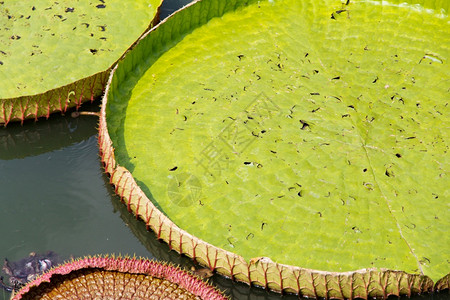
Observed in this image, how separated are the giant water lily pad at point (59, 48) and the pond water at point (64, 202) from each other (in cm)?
19

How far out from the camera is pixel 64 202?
4316mm

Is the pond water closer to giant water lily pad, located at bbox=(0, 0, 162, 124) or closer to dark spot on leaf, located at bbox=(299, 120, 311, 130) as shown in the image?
giant water lily pad, located at bbox=(0, 0, 162, 124)

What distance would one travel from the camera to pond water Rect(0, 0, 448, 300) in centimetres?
405

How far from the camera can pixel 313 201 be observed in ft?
13.1

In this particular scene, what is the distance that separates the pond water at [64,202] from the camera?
159 inches

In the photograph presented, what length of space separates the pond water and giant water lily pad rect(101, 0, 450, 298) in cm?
18

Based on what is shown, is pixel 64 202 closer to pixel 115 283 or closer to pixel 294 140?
A: pixel 115 283

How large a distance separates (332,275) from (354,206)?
0.59 m

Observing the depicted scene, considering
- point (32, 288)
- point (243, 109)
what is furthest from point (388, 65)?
point (32, 288)

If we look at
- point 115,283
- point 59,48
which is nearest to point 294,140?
point 115,283

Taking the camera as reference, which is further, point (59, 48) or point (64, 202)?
point (59, 48)

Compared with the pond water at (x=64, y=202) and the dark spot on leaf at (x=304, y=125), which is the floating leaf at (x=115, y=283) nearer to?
the pond water at (x=64, y=202)

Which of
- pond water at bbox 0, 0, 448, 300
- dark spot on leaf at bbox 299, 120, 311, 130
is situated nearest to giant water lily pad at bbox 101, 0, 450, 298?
dark spot on leaf at bbox 299, 120, 311, 130

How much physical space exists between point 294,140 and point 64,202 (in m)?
1.63
